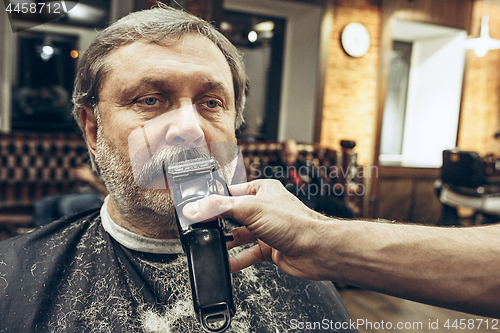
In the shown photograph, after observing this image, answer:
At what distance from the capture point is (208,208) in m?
0.61

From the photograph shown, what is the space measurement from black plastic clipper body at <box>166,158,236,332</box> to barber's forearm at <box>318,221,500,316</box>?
199 mm

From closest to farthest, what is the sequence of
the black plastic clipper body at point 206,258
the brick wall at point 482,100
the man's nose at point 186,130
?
the black plastic clipper body at point 206,258
the man's nose at point 186,130
the brick wall at point 482,100

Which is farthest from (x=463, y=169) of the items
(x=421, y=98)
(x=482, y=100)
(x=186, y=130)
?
(x=186, y=130)

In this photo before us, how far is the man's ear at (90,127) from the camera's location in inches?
43.9

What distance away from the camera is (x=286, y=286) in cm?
110

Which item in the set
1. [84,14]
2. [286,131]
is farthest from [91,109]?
[286,131]

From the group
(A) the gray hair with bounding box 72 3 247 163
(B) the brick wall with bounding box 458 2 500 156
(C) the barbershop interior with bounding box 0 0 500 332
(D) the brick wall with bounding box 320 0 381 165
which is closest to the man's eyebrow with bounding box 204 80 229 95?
(A) the gray hair with bounding box 72 3 247 163

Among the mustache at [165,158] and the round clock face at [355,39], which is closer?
the mustache at [165,158]

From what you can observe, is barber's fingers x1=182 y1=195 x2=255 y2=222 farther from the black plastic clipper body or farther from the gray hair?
the gray hair

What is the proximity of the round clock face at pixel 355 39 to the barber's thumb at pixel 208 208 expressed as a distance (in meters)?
4.70

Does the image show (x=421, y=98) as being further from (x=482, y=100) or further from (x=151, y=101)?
(x=151, y=101)

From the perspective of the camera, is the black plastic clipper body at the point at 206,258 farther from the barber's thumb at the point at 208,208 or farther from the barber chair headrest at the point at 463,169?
the barber chair headrest at the point at 463,169

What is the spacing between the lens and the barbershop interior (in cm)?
343

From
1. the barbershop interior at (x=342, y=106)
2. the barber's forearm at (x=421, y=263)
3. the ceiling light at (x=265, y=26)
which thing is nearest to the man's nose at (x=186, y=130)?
the barber's forearm at (x=421, y=263)
